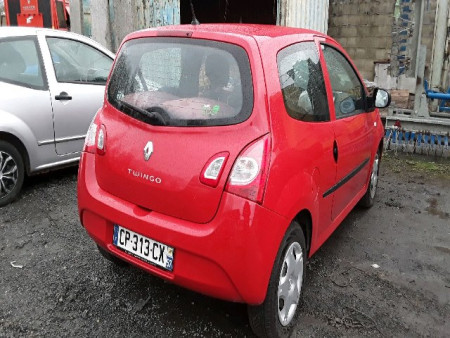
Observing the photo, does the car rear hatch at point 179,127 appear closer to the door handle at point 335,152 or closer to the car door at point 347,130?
the door handle at point 335,152

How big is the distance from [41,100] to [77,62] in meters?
0.80

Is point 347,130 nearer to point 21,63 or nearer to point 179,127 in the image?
point 179,127

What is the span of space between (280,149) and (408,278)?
1688 mm

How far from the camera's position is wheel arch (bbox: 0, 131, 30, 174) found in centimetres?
413

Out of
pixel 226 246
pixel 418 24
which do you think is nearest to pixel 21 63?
pixel 226 246

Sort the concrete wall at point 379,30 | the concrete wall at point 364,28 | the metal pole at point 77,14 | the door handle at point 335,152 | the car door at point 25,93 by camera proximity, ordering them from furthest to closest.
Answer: the metal pole at point 77,14 < the concrete wall at point 364,28 < the concrete wall at point 379,30 < the car door at point 25,93 < the door handle at point 335,152

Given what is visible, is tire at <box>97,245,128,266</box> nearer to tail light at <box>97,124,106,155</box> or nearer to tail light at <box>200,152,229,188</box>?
tail light at <box>97,124,106,155</box>

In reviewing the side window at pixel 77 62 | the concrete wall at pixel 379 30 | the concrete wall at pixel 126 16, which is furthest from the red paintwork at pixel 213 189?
the concrete wall at pixel 379 30

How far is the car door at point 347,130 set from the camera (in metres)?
3.01

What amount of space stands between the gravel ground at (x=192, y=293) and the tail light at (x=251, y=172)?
0.94 metres

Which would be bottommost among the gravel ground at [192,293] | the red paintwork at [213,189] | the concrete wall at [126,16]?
the gravel ground at [192,293]

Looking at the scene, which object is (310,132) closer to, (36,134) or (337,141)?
(337,141)

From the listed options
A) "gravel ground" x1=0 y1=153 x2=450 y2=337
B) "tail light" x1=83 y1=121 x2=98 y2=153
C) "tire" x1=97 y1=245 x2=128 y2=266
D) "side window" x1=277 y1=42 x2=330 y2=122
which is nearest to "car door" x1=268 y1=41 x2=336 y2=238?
"side window" x1=277 y1=42 x2=330 y2=122

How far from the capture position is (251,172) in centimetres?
209
